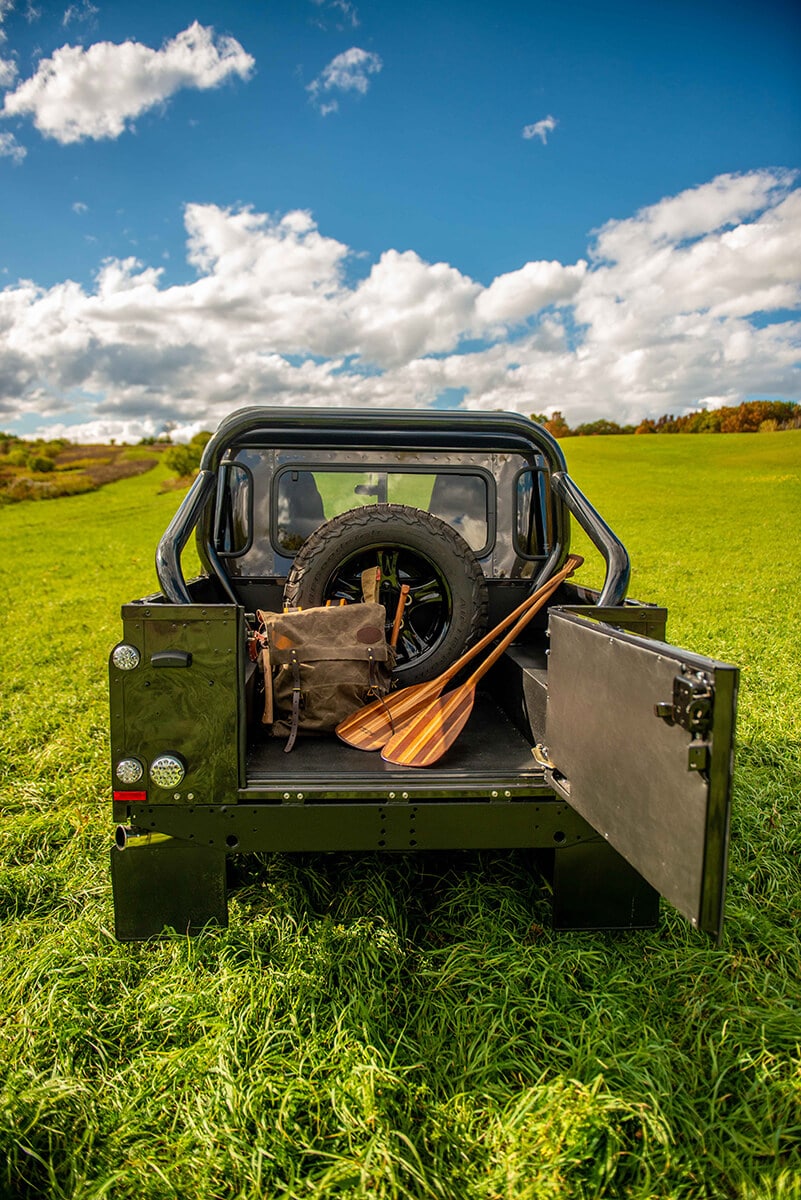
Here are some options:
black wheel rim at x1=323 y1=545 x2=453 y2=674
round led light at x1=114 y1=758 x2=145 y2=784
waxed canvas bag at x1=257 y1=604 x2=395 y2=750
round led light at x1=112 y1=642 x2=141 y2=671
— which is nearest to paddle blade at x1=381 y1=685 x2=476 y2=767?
waxed canvas bag at x1=257 y1=604 x2=395 y2=750

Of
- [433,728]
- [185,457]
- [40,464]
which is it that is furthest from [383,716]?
[40,464]

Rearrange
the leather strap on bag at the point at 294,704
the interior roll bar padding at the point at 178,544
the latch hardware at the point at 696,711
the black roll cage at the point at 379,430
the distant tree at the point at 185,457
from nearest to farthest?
the latch hardware at the point at 696,711
the interior roll bar padding at the point at 178,544
the black roll cage at the point at 379,430
the leather strap on bag at the point at 294,704
the distant tree at the point at 185,457

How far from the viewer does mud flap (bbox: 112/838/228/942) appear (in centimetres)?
260

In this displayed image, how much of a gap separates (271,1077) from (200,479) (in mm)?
2226

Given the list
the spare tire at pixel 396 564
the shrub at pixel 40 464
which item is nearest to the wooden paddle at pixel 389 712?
the spare tire at pixel 396 564

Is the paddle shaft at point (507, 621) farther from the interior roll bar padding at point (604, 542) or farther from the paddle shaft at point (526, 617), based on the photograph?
the interior roll bar padding at point (604, 542)

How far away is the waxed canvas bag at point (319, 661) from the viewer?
3.10 m

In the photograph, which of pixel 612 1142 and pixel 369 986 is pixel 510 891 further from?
pixel 612 1142

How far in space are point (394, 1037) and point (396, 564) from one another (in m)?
2.03

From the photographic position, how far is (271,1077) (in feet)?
6.94

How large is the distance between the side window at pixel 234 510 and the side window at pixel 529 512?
158 centimetres

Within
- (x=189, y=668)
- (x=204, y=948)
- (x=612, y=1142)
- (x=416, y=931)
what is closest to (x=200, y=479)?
(x=189, y=668)

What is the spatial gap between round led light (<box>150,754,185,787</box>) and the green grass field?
2.15ft

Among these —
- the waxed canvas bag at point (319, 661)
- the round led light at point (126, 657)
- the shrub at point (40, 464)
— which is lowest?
the waxed canvas bag at point (319, 661)
